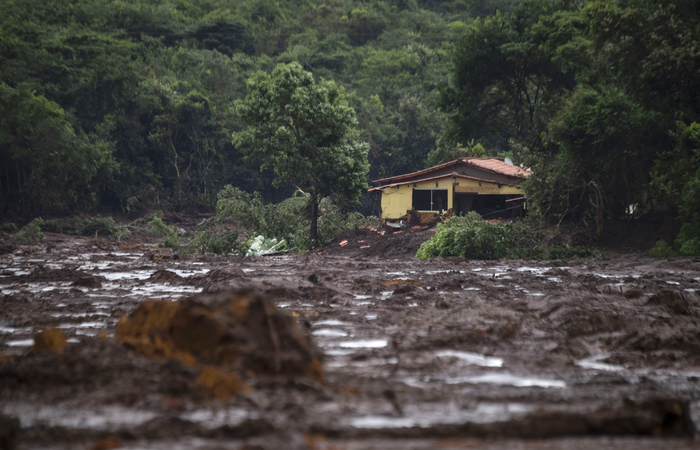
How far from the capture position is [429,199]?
2805cm

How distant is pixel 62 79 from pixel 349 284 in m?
28.2

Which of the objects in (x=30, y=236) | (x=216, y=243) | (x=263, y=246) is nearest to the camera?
(x=216, y=243)

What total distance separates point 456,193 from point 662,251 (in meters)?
12.3

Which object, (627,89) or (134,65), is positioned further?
(134,65)

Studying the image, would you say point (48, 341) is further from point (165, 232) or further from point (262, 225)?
point (165, 232)

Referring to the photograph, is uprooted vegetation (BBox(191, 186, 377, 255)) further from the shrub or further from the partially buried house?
the shrub

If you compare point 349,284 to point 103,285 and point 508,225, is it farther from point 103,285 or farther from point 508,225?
point 508,225

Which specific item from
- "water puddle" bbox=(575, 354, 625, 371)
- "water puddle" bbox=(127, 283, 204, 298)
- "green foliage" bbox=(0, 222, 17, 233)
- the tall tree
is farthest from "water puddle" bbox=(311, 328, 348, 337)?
"green foliage" bbox=(0, 222, 17, 233)

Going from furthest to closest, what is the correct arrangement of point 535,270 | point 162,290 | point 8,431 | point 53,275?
point 535,270, point 53,275, point 162,290, point 8,431

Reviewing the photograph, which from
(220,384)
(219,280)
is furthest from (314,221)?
(220,384)

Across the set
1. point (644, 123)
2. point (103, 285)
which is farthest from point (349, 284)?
point (644, 123)

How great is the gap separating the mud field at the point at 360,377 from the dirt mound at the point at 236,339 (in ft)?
0.03

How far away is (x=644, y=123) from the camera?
16.2 m

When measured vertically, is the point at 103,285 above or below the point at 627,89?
below
